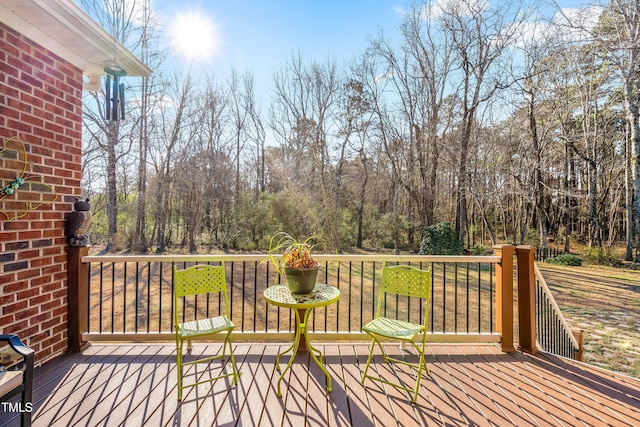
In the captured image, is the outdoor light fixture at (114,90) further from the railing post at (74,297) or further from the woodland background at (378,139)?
the woodland background at (378,139)

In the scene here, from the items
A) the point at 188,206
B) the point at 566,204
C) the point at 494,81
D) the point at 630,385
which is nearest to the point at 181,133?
the point at 188,206

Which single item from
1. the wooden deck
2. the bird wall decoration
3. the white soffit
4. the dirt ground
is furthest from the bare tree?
the bird wall decoration

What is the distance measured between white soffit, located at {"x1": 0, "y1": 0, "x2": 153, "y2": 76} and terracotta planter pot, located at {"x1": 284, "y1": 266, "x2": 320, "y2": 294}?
2323mm

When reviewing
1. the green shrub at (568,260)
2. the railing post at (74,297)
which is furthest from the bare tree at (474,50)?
the railing post at (74,297)

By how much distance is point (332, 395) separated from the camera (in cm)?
209

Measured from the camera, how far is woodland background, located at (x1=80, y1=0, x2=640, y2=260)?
9.16 metres

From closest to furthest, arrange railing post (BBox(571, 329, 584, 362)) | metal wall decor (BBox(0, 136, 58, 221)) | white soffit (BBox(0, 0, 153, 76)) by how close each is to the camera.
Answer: white soffit (BBox(0, 0, 153, 76)) < metal wall decor (BBox(0, 136, 58, 221)) < railing post (BBox(571, 329, 584, 362))

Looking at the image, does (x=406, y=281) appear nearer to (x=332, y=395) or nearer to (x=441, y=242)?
(x=332, y=395)

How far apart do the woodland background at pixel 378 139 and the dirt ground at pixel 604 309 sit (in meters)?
2.79

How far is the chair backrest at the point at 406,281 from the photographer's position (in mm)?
2328

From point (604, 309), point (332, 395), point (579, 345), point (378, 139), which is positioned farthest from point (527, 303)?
point (378, 139)

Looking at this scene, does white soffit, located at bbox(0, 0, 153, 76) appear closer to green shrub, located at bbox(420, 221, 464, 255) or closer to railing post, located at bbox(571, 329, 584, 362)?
railing post, located at bbox(571, 329, 584, 362)

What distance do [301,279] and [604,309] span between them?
6.12m

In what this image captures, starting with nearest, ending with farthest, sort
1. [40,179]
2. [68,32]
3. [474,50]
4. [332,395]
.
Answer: [332,395] → [68,32] → [40,179] → [474,50]
